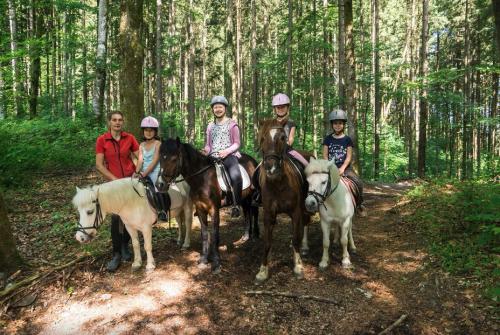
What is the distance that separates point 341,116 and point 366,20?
A: 30.5 m

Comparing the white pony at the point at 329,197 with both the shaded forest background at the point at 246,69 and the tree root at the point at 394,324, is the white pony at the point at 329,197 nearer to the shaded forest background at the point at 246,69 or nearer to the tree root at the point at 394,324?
the tree root at the point at 394,324

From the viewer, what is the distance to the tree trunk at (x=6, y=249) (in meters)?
5.33

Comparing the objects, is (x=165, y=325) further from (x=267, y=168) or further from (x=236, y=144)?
(x=236, y=144)

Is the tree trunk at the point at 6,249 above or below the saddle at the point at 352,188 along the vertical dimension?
below

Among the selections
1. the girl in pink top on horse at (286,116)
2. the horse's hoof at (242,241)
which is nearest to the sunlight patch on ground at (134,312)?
the horse's hoof at (242,241)

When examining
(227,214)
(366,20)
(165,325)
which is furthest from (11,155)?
(366,20)

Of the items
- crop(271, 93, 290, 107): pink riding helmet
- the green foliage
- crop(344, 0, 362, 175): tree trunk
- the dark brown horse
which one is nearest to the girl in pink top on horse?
crop(271, 93, 290, 107): pink riding helmet

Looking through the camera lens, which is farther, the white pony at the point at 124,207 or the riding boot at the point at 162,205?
the riding boot at the point at 162,205

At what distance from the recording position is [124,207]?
5078 millimetres

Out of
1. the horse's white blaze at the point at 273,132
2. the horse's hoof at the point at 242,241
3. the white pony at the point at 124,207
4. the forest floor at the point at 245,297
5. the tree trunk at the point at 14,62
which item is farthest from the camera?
the tree trunk at the point at 14,62

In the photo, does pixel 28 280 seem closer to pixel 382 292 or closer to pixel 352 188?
pixel 382 292

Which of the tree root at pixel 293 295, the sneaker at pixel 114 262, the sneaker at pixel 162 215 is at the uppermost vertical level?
the sneaker at pixel 162 215

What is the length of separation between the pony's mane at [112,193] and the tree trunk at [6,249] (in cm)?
175

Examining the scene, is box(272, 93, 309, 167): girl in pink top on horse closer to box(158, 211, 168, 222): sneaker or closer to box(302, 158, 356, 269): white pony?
box(302, 158, 356, 269): white pony
